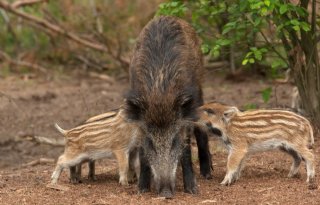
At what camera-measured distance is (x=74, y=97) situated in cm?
1416

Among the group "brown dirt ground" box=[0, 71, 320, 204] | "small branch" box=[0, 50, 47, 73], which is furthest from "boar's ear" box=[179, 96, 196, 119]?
"small branch" box=[0, 50, 47, 73]

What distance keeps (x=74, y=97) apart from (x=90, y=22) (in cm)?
250

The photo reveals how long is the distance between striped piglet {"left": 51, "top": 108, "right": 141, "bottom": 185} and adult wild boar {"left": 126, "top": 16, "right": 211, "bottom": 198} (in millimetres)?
466

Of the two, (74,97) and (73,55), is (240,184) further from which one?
(73,55)

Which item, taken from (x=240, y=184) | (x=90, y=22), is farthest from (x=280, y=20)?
(x=90, y=22)

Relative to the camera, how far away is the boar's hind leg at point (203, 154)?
26.3 ft

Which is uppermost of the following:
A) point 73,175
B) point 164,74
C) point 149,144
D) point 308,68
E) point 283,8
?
point 283,8

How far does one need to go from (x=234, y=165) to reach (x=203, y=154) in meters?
0.77

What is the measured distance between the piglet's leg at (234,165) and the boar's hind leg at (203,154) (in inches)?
22.5

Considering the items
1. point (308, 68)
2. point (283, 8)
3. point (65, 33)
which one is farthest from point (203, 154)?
point (65, 33)

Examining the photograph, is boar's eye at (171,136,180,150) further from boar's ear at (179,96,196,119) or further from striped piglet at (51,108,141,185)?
striped piglet at (51,108,141,185)

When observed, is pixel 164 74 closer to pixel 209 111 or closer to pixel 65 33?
pixel 209 111

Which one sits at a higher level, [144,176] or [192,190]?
[144,176]

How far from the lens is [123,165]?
24.8 ft
